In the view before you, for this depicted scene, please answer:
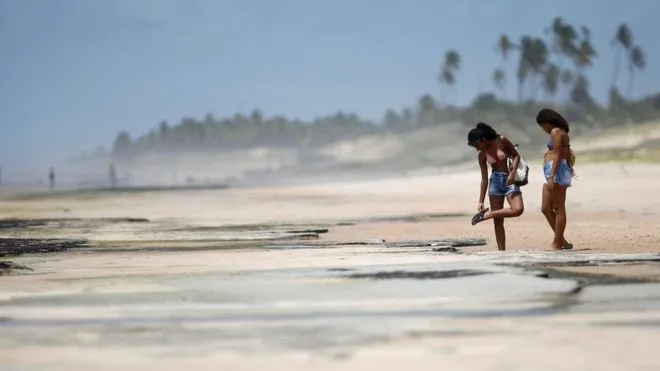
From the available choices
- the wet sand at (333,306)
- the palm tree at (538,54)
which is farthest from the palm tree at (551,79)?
the wet sand at (333,306)

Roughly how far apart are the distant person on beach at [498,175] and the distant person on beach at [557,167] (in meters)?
0.37

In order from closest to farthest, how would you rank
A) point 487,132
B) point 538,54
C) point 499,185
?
point 487,132 → point 499,185 → point 538,54

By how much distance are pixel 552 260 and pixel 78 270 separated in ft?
14.0

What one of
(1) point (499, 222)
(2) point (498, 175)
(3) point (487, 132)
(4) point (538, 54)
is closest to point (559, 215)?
(1) point (499, 222)

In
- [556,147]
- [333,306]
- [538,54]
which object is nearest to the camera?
[333,306]

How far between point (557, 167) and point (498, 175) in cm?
63

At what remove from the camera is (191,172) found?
143375 millimetres

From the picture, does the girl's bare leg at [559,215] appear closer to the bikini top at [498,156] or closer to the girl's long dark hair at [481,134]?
the bikini top at [498,156]

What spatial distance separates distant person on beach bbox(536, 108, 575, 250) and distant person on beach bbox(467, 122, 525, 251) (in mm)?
367

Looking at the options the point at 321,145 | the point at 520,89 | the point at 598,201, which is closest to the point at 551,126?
the point at 598,201

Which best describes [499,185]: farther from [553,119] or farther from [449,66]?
[449,66]

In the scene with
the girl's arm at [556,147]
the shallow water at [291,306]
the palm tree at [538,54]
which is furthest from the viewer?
the palm tree at [538,54]

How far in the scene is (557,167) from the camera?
40.2 ft

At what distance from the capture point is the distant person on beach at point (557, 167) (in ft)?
40.0
